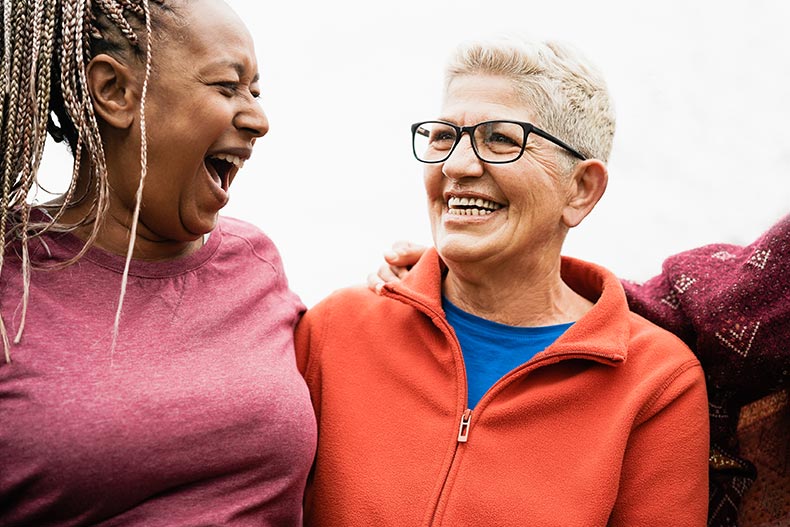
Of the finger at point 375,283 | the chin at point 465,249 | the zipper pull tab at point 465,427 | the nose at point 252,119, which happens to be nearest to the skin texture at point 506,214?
the chin at point 465,249

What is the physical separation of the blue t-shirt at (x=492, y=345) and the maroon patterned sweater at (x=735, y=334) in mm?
312

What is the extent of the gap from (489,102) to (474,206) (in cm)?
27

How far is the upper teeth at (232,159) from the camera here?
1.82 meters

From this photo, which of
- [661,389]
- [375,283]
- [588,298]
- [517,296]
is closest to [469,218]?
[517,296]

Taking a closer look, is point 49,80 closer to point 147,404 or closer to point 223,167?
point 223,167

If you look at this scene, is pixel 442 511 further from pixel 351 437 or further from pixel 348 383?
pixel 348 383

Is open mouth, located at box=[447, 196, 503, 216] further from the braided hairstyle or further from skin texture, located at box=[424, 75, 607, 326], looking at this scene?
the braided hairstyle

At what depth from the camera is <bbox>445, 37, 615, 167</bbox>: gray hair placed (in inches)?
80.0

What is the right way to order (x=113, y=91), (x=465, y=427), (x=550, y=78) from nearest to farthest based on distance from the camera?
(x=113, y=91), (x=465, y=427), (x=550, y=78)

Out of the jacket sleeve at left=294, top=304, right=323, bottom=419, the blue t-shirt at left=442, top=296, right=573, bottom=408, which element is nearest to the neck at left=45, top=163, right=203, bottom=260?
the jacket sleeve at left=294, top=304, right=323, bottom=419

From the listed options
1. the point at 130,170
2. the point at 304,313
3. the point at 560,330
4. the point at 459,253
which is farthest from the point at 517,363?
the point at 130,170

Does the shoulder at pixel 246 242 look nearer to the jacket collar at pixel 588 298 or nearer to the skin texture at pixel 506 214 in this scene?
the jacket collar at pixel 588 298

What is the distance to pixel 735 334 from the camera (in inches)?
73.4

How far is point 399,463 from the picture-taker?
1932 millimetres
